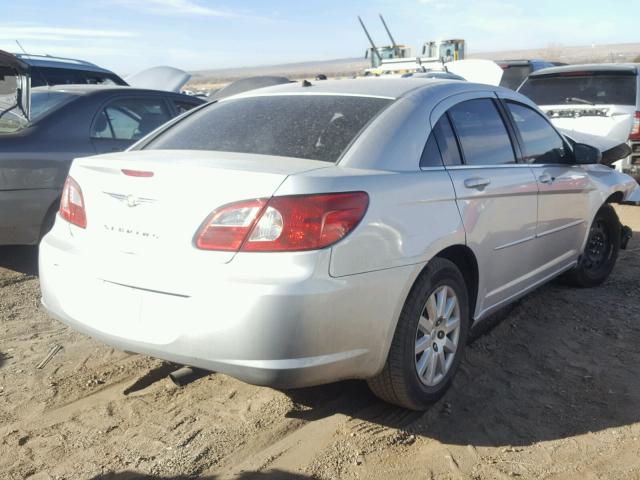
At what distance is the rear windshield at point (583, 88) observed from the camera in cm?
868

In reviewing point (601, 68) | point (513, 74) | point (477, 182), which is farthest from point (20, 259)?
point (513, 74)

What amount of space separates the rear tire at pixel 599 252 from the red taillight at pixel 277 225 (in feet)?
10.0

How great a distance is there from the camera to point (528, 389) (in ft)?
11.8

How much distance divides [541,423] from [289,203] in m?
1.67

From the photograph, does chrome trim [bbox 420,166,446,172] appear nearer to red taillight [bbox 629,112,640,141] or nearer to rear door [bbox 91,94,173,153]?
rear door [bbox 91,94,173,153]

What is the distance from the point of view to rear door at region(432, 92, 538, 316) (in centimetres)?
350

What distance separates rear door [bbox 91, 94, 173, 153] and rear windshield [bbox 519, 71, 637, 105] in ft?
17.4

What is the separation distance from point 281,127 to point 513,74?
13.2 meters

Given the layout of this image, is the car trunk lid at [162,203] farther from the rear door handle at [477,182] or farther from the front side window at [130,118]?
the front side window at [130,118]

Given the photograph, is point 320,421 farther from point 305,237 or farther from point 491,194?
point 491,194

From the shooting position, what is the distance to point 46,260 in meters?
3.22

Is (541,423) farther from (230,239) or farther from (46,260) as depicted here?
(46,260)

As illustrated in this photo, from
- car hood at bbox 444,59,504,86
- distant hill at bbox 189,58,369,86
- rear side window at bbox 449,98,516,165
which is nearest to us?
rear side window at bbox 449,98,516,165

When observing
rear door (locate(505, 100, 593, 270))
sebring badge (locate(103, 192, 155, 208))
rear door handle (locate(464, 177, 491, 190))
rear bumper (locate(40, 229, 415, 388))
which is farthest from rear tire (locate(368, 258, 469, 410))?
sebring badge (locate(103, 192, 155, 208))
